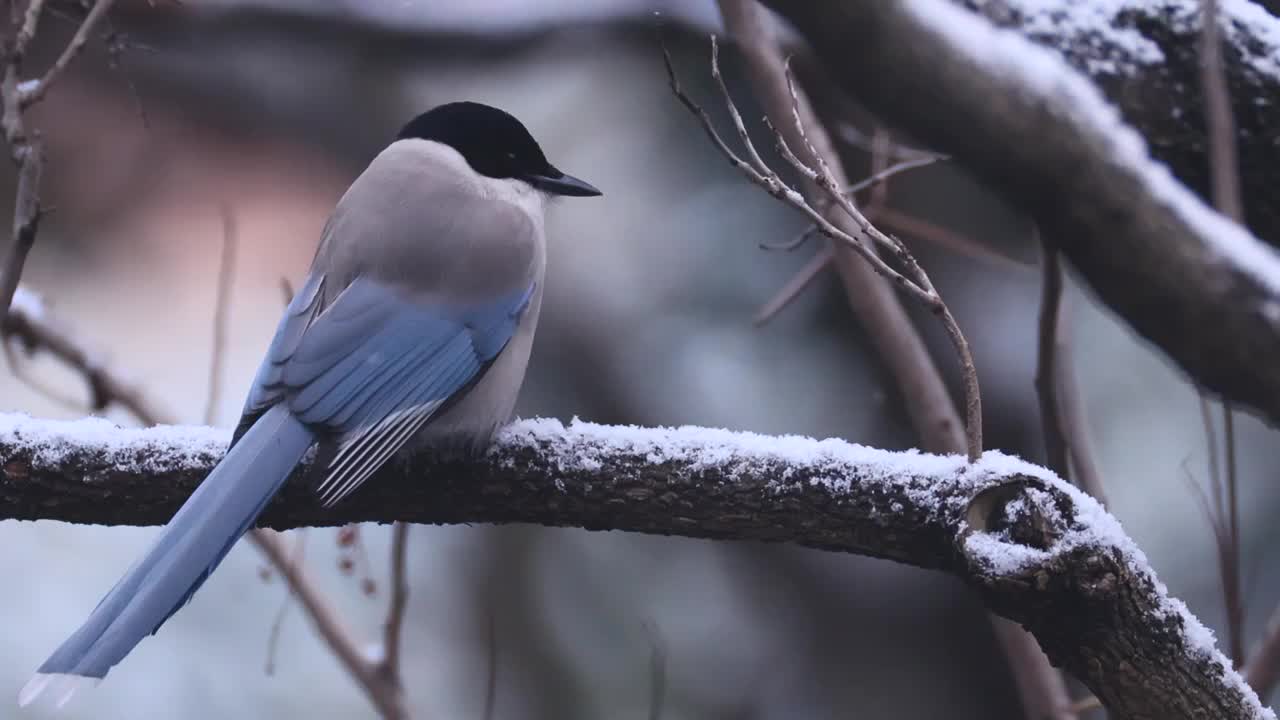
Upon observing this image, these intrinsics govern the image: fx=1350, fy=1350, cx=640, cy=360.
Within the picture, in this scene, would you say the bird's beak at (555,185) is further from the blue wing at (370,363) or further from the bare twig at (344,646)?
the bare twig at (344,646)

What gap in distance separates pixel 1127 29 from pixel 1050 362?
611 millimetres

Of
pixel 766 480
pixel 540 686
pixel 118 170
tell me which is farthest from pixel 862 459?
pixel 118 170

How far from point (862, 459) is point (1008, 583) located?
0.30 m

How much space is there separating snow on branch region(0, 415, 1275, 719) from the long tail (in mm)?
129

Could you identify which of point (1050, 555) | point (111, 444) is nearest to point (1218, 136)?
point (1050, 555)

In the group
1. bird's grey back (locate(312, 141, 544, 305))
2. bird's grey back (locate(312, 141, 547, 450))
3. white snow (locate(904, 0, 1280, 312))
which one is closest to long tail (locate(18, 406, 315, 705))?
bird's grey back (locate(312, 141, 547, 450))

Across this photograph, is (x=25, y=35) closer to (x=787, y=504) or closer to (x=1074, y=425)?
(x=787, y=504)

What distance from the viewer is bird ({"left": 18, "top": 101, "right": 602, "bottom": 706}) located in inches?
68.0

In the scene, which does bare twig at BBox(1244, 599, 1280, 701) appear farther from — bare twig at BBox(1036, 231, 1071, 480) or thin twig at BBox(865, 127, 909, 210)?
thin twig at BBox(865, 127, 909, 210)

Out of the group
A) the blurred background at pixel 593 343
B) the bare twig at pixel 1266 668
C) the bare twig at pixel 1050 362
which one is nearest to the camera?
the bare twig at pixel 1050 362

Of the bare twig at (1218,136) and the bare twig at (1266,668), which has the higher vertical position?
the bare twig at (1218,136)

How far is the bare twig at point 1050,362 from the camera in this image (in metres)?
2.01

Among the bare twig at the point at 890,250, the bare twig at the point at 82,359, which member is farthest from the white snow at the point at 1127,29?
the bare twig at the point at 82,359

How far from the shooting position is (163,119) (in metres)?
4.49
